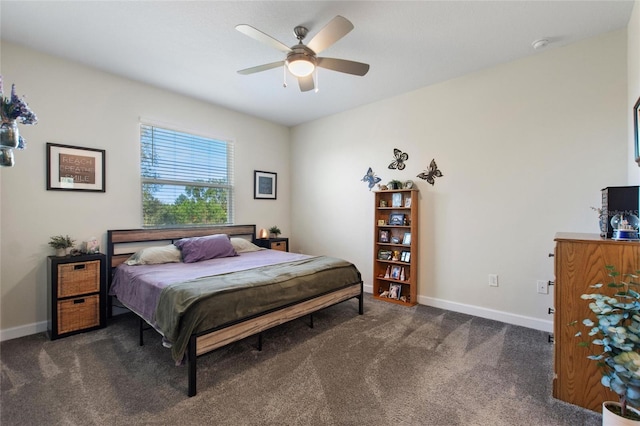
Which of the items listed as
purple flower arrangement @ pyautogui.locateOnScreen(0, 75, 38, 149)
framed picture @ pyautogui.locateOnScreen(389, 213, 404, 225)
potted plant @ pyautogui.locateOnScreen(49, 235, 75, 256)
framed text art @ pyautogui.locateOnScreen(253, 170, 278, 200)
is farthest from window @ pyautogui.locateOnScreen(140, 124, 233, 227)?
framed picture @ pyautogui.locateOnScreen(389, 213, 404, 225)

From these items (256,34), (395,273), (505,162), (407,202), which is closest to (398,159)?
(407,202)

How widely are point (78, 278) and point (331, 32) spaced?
3188 mm

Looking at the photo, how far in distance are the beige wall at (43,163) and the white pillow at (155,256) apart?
465mm

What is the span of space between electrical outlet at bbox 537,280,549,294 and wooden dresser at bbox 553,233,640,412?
1238 millimetres

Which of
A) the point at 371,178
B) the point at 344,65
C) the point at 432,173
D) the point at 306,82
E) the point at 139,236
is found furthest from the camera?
the point at 371,178

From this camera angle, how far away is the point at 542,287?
2910mm

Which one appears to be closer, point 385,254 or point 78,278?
point 78,278

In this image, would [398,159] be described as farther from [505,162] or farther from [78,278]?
[78,278]

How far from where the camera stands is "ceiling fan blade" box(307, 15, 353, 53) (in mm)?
1917

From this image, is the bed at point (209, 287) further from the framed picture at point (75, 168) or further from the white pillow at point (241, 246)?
the framed picture at point (75, 168)

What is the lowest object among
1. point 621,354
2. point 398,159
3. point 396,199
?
point 621,354

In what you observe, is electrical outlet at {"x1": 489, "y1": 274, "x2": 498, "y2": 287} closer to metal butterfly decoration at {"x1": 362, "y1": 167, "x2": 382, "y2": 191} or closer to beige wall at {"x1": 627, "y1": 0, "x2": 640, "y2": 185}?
beige wall at {"x1": 627, "y1": 0, "x2": 640, "y2": 185}

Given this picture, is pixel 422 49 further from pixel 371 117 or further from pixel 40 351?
pixel 40 351

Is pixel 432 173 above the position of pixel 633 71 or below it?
below
